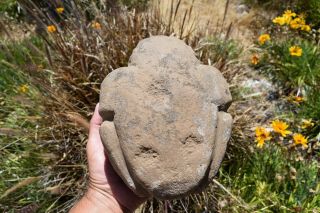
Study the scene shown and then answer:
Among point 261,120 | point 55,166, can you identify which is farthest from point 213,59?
point 55,166

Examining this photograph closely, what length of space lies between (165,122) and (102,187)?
756mm

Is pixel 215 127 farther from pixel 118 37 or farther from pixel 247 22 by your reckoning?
pixel 247 22

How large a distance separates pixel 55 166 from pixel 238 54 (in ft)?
7.70

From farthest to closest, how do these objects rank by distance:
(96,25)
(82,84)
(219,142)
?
(96,25)
(82,84)
(219,142)

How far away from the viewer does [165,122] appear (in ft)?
6.09

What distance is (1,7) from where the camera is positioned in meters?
5.66

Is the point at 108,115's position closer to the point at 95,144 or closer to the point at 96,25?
the point at 95,144

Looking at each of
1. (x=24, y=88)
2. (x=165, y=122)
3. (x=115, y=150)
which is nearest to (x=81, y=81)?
(x=24, y=88)

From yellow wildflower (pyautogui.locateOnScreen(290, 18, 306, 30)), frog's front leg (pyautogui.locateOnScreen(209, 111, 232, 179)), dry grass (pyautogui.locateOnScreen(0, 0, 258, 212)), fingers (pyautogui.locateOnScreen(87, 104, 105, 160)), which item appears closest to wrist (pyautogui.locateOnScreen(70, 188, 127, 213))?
fingers (pyautogui.locateOnScreen(87, 104, 105, 160))

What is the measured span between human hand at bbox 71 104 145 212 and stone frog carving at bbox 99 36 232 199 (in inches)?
14.8

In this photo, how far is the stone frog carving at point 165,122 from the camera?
72.4 inches

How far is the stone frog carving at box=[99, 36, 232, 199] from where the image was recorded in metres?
1.84

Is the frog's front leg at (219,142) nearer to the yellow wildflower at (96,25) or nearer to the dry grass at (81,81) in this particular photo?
the dry grass at (81,81)

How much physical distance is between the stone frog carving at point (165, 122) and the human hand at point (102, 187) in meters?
0.38
